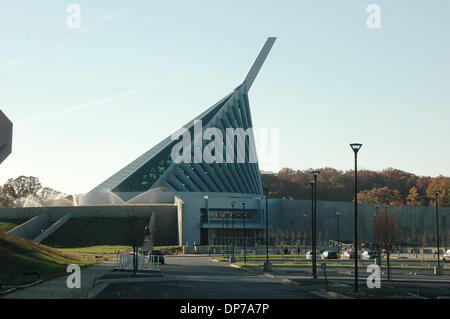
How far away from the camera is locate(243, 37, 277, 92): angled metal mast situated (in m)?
126

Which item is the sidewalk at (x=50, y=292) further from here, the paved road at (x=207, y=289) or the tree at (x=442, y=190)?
the tree at (x=442, y=190)

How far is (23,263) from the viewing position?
39.3 m

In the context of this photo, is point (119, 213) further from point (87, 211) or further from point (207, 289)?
point (207, 289)

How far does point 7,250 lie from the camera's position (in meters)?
41.9

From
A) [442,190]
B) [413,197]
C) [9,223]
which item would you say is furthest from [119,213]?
[413,197]

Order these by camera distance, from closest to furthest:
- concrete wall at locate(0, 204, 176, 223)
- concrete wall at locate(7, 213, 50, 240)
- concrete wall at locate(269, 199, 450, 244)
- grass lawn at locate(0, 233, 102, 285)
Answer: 1. grass lawn at locate(0, 233, 102, 285)
2. concrete wall at locate(7, 213, 50, 240)
3. concrete wall at locate(0, 204, 176, 223)
4. concrete wall at locate(269, 199, 450, 244)

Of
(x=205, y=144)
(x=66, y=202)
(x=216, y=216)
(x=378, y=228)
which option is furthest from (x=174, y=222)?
(x=378, y=228)

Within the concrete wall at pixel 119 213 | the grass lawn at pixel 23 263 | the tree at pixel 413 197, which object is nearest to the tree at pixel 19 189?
the concrete wall at pixel 119 213

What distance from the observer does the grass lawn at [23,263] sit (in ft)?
110

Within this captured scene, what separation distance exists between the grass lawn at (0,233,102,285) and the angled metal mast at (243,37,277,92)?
80045 mm

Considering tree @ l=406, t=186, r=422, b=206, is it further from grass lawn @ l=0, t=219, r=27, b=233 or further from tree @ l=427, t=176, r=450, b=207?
grass lawn @ l=0, t=219, r=27, b=233

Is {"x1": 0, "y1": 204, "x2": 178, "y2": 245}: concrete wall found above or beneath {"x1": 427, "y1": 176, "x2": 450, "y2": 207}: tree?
beneath

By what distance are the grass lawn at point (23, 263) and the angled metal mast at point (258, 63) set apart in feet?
263

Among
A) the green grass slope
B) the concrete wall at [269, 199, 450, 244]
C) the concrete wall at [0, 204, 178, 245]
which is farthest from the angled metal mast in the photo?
the green grass slope
